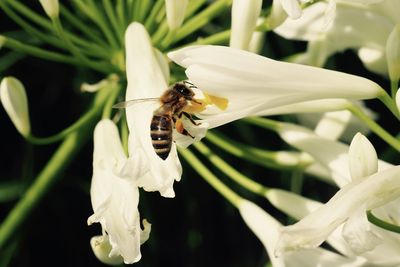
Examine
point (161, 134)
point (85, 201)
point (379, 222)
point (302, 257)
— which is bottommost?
point (85, 201)

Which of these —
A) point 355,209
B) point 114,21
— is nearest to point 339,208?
point 355,209

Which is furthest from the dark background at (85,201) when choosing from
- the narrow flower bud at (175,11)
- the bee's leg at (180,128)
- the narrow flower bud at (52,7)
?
the bee's leg at (180,128)

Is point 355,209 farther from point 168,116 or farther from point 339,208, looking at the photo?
point 168,116

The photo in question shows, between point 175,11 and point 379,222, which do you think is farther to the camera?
point 175,11

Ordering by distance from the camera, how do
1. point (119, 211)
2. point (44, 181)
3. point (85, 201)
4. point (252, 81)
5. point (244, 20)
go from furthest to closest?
point (85, 201) → point (44, 181) → point (244, 20) → point (119, 211) → point (252, 81)

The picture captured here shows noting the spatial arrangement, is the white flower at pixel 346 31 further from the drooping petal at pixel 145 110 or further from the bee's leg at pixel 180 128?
the bee's leg at pixel 180 128

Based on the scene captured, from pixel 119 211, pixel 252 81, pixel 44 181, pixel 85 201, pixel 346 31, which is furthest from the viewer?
pixel 85 201

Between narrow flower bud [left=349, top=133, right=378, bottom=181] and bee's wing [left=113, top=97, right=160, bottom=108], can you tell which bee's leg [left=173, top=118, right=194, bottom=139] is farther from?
narrow flower bud [left=349, top=133, right=378, bottom=181]
